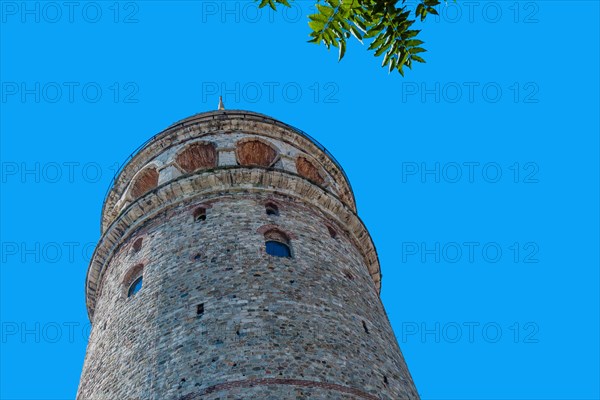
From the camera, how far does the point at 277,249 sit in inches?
574

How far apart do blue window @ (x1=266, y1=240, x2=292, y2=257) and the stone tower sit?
0.04 meters

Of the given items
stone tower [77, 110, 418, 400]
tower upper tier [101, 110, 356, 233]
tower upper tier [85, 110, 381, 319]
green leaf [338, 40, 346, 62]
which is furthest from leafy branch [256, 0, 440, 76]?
tower upper tier [101, 110, 356, 233]

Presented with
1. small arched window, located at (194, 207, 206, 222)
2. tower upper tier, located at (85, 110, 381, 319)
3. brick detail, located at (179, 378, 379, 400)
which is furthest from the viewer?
tower upper tier, located at (85, 110, 381, 319)

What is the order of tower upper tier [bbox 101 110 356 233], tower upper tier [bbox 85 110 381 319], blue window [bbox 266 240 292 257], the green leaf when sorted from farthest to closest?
→ tower upper tier [bbox 101 110 356 233] → tower upper tier [bbox 85 110 381 319] → blue window [bbox 266 240 292 257] → the green leaf

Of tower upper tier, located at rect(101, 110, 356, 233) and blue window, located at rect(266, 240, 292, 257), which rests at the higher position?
tower upper tier, located at rect(101, 110, 356, 233)

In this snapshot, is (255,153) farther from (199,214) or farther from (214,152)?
(199,214)

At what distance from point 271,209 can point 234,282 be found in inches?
129

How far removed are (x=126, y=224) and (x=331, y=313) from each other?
6050mm

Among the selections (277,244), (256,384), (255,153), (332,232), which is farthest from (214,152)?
(256,384)

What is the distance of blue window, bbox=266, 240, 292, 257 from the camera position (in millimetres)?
14391

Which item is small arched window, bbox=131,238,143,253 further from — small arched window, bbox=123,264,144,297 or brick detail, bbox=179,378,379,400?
brick detail, bbox=179,378,379,400

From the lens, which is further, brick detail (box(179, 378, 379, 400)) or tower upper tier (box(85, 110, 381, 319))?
tower upper tier (box(85, 110, 381, 319))

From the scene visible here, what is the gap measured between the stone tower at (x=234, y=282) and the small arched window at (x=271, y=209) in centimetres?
2

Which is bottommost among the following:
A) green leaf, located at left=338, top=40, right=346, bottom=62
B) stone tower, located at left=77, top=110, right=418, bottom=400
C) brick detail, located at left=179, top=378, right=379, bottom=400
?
green leaf, located at left=338, top=40, right=346, bottom=62
